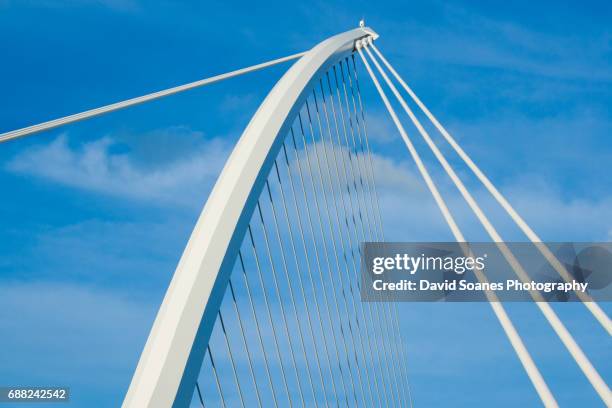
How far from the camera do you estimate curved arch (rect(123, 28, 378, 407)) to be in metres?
6.32

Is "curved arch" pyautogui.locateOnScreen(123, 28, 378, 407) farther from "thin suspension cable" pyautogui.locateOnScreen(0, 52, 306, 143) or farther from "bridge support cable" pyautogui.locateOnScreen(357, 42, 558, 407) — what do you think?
"bridge support cable" pyautogui.locateOnScreen(357, 42, 558, 407)

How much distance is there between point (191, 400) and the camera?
649cm

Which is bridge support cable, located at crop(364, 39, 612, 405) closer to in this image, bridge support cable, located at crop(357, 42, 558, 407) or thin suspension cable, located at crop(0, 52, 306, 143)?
bridge support cable, located at crop(357, 42, 558, 407)

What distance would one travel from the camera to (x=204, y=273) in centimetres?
725

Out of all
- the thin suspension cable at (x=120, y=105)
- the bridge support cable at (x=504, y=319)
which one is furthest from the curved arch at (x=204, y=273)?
the bridge support cable at (x=504, y=319)

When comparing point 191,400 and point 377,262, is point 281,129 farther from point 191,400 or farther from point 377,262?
point 377,262

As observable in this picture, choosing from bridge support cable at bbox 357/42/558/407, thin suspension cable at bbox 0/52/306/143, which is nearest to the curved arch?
thin suspension cable at bbox 0/52/306/143

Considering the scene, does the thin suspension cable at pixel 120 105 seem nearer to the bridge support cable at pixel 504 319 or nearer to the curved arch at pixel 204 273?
the curved arch at pixel 204 273

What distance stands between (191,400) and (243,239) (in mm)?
2082

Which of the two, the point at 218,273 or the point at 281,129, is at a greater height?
the point at 281,129

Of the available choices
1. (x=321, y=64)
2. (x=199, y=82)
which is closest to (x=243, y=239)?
(x=199, y=82)

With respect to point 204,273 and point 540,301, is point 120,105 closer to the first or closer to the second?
point 204,273

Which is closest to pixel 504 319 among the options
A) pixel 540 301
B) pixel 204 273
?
pixel 540 301

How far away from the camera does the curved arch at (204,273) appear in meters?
6.32
